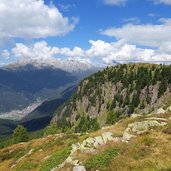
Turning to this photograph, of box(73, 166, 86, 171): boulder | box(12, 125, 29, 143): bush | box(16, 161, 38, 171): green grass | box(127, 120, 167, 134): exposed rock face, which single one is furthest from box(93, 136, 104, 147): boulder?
box(12, 125, 29, 143): bush

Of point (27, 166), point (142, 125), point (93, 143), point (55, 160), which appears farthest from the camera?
point (27, 166)

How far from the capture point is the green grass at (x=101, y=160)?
87.6ft

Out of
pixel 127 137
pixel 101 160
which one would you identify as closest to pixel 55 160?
pixel 127 137

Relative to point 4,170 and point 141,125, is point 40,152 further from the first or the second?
point 141,125

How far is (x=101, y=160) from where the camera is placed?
89.8ft

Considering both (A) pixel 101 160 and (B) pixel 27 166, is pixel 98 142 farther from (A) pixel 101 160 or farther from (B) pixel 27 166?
(B) pixel 27 166

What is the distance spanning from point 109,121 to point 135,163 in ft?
502

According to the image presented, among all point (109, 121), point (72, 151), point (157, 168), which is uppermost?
point (157, 168)

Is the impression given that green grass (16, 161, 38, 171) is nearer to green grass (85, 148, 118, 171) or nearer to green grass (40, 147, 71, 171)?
green grass (40, 147, 71, 171)

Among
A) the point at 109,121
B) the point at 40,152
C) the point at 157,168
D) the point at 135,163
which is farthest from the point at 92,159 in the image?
the point at 109,121

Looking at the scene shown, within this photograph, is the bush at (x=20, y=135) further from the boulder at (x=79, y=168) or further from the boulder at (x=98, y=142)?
the boulder at (x=79, y=168)

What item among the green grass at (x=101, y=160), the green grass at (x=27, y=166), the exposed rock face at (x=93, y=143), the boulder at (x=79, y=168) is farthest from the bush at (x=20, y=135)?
the boulder at (x=79, y=168)

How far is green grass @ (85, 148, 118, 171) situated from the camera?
26.7 meters

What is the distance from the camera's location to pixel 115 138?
32688 mm
